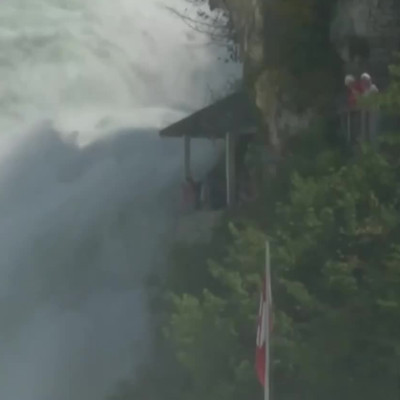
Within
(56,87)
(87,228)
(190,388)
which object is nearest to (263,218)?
(190,388)

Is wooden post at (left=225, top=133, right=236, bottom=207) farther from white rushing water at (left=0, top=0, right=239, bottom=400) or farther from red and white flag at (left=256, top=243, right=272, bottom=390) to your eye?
red and white flag at (left=256, top=243, right=272, bottom=390)

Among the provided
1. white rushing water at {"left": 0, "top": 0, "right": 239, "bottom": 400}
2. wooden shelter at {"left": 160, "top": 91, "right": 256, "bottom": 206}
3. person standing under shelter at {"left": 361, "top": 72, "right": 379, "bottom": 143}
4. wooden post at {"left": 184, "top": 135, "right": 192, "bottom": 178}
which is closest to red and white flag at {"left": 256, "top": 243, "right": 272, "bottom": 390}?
person standing under shelter at {"left": 361, "top": 72, "right": 379, "bottom": 143}

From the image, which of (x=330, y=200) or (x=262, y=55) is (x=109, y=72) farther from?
(x=330, y=200)

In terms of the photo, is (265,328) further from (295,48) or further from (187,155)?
(187,155)

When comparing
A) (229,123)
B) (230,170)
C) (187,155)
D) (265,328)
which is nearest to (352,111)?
(229,123)

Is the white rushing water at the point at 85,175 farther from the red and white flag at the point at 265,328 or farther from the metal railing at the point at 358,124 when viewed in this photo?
the red and white flag at the point at 265,328

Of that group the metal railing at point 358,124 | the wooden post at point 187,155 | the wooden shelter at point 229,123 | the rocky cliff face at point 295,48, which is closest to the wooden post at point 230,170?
the wooden shelter at point 229,123
